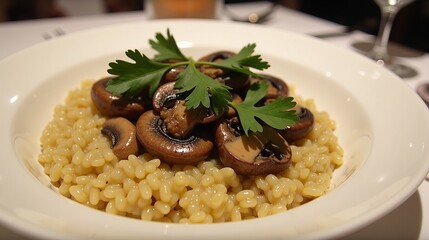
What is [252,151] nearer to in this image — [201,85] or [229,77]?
[201,85]

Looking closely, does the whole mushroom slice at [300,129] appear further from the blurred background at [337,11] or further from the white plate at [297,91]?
the blurred background at [337,11]

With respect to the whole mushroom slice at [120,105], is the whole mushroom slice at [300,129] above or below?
below

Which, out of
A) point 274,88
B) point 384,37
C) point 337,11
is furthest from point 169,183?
point 337,11

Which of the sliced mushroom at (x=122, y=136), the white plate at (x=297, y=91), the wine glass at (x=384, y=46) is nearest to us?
the white plate at (x=297, y=91)

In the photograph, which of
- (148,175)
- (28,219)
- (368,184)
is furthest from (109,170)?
(368,184)

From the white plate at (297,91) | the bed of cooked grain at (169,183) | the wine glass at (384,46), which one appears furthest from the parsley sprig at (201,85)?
the wine glass at (384,46)

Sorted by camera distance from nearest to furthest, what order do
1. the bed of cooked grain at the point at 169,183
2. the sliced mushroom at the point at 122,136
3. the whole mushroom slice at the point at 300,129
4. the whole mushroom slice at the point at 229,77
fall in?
1. the bed of cooked grain at the point at 169,183
2. the sliced mushroom at the point at 122,136
3. the whole mushroom slice at the point at 300,129
4. the whole mushroom slice at the point at 229,77

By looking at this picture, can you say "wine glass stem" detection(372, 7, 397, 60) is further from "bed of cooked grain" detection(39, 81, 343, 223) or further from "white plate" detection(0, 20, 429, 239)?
"bed of cooked grain" detection(39, 81, 343, 223)

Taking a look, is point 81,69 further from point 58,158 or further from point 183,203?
point 183,203
